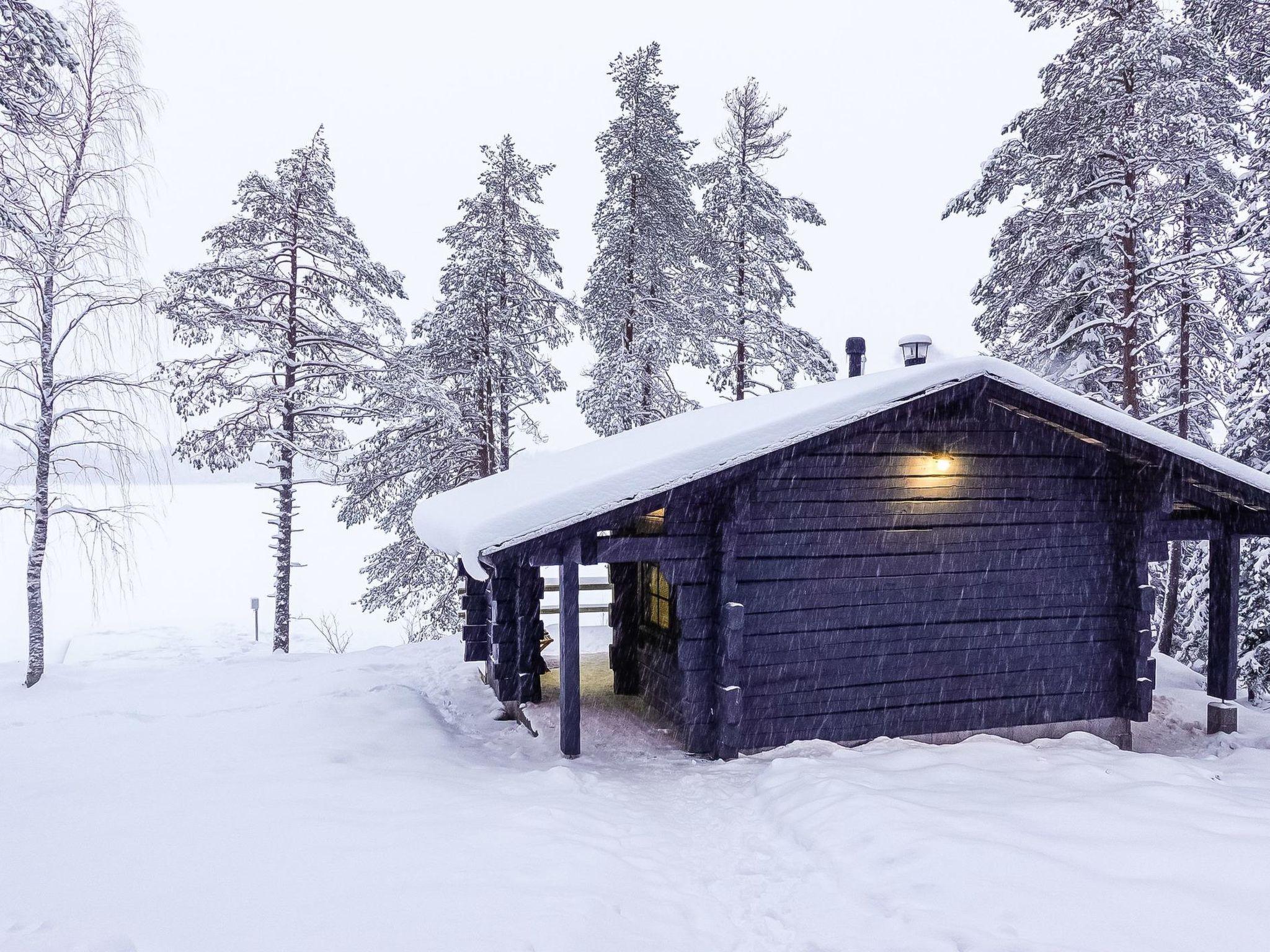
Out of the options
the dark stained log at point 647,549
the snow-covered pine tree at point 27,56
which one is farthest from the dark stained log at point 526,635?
the snow-covered pine tree at point 27,56

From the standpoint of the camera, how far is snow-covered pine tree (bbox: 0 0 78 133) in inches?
283

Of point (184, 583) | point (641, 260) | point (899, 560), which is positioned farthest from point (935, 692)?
point (184, 583)

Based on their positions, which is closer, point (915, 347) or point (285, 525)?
point (915, 347)

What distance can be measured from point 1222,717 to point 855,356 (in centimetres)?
626

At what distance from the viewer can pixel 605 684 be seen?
1049 centimetres

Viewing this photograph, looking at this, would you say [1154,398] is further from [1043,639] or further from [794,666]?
[794,666]

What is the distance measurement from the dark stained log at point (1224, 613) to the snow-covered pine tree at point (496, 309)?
12449 millimetres

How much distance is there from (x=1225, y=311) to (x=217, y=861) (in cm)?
1958

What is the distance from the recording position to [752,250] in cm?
1803

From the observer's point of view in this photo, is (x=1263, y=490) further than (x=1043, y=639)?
No

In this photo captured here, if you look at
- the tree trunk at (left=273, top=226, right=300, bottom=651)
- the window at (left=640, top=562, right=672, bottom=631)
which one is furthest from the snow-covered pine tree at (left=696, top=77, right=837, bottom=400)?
the window at (left=640, top=562, right=672, bottom=631)

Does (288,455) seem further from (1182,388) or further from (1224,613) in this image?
(1182,388)

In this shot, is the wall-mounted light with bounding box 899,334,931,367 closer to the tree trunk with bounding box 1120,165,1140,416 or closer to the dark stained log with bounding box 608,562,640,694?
the dark stained log with bounding box 608,562,640,694

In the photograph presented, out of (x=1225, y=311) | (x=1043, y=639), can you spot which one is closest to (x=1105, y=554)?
(x=1043, y=639)
